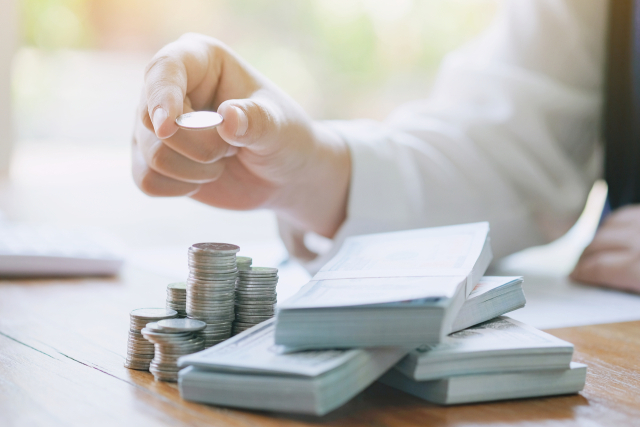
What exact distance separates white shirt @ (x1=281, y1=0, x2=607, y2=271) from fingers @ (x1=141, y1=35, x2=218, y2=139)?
333 millimetres

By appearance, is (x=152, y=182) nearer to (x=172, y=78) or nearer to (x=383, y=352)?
(x=172, y=78)

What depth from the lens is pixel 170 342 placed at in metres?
0.49

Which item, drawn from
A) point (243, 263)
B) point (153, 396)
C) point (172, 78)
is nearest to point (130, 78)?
point (172, 78)

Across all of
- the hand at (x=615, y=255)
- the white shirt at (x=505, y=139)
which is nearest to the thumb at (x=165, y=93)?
the white shirt at (x=505, y=139)

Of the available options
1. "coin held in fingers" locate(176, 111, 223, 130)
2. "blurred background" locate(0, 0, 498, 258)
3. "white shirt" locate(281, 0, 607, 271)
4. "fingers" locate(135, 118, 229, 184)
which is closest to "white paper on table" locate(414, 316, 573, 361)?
"coin held in fingers" locate(176, 111, 223, 130)

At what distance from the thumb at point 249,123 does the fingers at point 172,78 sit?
4cm

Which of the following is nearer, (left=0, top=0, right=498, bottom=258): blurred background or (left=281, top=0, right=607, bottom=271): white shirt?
(left=281, top=0, right=607, bottom=271): white shirt

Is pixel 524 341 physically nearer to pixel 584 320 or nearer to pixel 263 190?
pixel 584 320

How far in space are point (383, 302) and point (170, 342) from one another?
17 centimetres

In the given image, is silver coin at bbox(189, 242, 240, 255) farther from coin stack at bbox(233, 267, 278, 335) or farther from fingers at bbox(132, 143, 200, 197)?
fingers at bbox(132, 143, 200, 197)

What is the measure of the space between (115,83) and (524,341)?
1805mm

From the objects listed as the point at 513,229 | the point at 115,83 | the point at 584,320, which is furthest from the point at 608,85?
the point at 115,83

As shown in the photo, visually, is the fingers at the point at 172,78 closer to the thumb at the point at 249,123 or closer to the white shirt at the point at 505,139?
the thumb at the point at 249,123

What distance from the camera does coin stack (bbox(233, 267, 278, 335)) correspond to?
1.82ft
